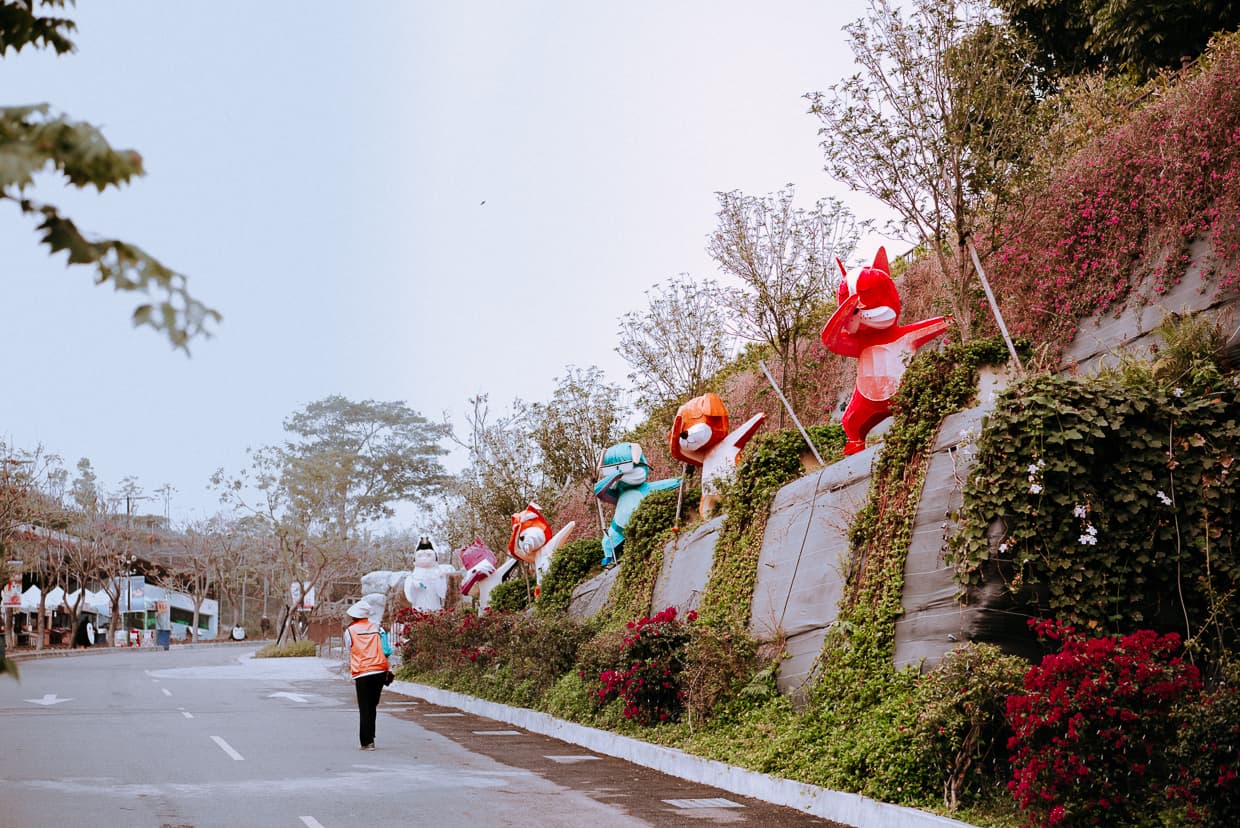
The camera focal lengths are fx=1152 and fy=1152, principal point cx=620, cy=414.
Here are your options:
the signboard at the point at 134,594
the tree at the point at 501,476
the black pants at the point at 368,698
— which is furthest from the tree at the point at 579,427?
the signboard at the point at 134,594

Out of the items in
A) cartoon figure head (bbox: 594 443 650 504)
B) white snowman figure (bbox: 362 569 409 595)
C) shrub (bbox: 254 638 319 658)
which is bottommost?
shrub (bbox: 254 638 319 658)

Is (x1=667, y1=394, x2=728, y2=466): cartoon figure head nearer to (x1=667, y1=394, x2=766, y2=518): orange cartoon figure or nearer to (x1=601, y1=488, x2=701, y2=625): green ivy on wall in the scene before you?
(x1=667, y1=394, x2=766, y2=518): orange cartoon figure

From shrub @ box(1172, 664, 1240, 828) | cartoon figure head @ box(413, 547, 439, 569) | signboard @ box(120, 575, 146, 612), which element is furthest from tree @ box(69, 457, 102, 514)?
shrub @ box(1172, 664, 1240, 828)

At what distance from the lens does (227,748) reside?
13.5m

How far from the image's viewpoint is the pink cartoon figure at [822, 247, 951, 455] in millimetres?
13359

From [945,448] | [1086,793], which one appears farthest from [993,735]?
[945,448]

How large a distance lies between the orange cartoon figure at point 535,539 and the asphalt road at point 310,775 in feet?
18.3

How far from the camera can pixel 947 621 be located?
9531mm

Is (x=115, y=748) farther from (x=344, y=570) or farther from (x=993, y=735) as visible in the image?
(x=344, y=570)

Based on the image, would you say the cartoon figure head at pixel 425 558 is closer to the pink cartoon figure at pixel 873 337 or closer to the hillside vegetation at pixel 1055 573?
the hillside vegetation at pixel 1055 573

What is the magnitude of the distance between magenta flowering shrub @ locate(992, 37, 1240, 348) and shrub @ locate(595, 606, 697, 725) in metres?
6.95

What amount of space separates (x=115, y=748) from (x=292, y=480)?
125 ft

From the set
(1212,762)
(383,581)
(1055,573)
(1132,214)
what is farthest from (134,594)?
(1212,762)

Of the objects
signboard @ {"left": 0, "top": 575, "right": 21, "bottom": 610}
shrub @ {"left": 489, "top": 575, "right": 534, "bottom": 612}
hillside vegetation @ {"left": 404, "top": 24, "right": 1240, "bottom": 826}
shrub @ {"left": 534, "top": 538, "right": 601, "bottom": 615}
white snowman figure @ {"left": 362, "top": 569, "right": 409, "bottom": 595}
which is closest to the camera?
hillside vegetation @ {"left": 404, "top": 24, "right": 1240, "bottom": 826}
